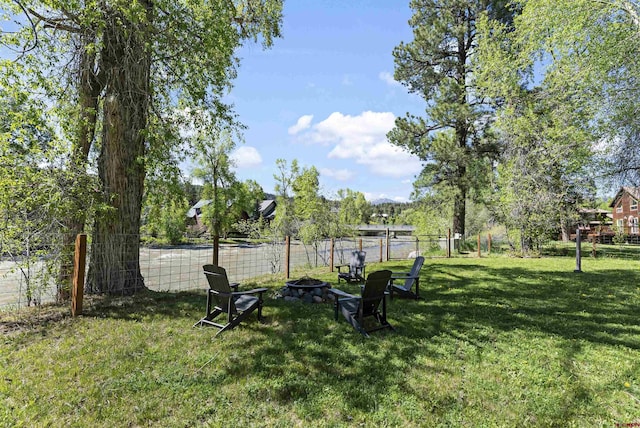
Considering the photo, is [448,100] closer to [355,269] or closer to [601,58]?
[601,58]

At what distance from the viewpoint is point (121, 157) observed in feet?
20.6

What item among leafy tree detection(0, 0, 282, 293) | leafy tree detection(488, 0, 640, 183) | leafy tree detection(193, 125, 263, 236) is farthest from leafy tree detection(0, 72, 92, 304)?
leafy tree detection(193, 125, 263, 236)

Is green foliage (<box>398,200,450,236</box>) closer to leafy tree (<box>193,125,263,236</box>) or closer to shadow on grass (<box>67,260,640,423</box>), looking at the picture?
shadow on grass (<box>67,260,640,423</box>)

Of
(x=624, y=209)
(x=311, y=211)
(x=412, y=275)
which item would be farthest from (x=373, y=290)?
(x=624, y=209)

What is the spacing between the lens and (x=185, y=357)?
3594 mm

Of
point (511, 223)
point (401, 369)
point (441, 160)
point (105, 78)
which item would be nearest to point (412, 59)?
point (441, 160)

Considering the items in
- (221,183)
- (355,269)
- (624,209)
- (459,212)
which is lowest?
(355,269)

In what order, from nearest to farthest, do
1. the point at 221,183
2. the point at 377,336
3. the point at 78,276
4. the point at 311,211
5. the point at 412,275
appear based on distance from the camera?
the point at 377,336 < the point at 78,276 < the point at 412,275 < the point at 311,211 < the point at 221,183

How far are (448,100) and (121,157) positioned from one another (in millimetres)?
15910

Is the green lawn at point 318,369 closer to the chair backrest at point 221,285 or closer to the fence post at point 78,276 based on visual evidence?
the fence post at point 78,276

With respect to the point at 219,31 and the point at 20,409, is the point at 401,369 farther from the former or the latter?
the point at 219,31

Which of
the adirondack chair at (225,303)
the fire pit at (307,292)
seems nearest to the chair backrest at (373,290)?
the adirondack chair at (225,303)

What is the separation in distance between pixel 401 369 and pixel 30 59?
286 inches

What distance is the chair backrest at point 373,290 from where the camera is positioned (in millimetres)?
4398
